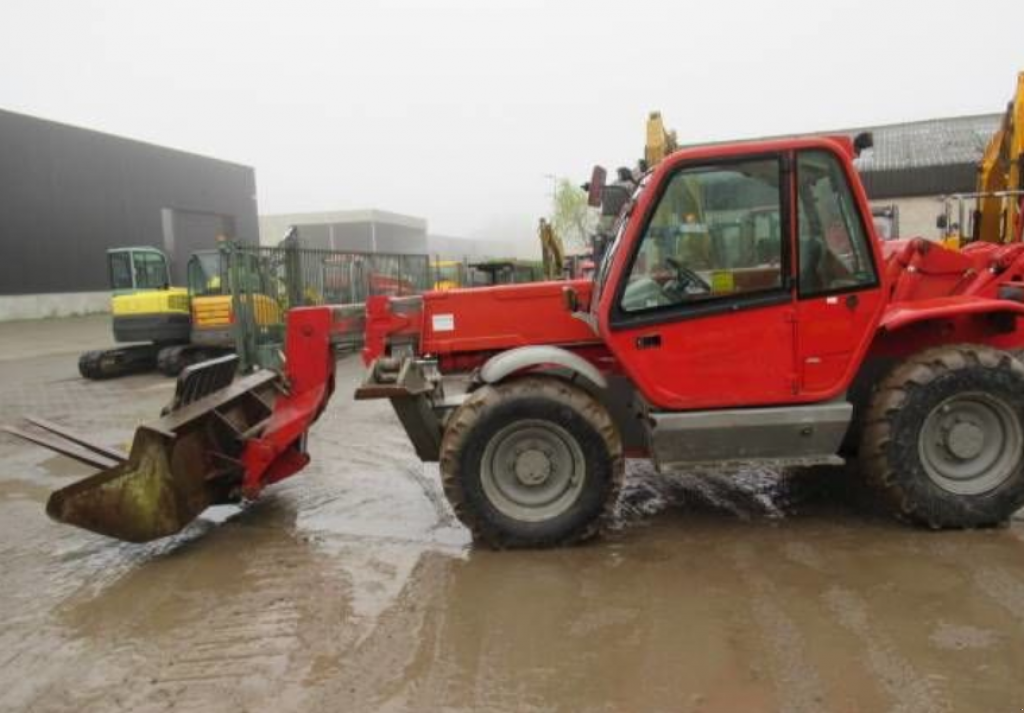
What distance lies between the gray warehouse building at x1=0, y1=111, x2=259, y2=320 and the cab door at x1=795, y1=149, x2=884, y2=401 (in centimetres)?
3301

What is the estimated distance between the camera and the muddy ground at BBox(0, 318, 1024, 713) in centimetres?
314

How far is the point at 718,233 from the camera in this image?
15.0ft

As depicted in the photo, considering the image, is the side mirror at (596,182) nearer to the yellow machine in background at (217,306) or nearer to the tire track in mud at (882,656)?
the tire track in mud at (882,656)

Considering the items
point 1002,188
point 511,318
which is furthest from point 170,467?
point 1002,188

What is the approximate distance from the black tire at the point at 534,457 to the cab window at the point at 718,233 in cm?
89

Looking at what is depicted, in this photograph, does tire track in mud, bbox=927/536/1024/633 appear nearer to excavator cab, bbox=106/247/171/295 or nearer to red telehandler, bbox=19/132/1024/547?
red telehandler, bbox=19/132/1024/547

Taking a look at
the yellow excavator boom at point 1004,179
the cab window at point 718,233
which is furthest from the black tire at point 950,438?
the yellow excavator boom at point 1004,179

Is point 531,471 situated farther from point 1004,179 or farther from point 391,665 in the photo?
point 1004,179

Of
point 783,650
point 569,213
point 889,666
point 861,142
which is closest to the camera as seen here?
point 889,666

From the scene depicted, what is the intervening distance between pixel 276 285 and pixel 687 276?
10624 mm

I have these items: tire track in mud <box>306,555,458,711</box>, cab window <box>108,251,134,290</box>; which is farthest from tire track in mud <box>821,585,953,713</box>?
cab window <box>108,251,134,290</box>

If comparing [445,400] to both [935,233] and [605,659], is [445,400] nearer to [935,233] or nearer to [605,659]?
[605,659]

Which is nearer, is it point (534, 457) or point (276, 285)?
point (534, 457)

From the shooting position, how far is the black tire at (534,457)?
459cm
